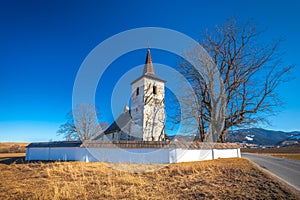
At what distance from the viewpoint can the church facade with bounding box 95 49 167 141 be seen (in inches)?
1057

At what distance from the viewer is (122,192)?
5438mm

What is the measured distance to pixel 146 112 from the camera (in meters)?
27.7

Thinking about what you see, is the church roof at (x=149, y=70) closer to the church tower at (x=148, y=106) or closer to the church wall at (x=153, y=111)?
the church tower at (x=148, y=106)

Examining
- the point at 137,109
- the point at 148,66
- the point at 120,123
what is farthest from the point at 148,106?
the point at 148,66

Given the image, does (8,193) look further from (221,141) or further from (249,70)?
(249,70)

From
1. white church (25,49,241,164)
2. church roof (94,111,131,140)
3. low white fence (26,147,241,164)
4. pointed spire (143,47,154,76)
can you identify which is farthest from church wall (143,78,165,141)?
low white fence (26,147,241,164)

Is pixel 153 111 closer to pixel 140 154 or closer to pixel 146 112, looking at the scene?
pixel 146 112

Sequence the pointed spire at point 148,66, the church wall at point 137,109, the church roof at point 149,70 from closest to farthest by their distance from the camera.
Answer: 1. the church wall at point 137,109
2. the church roof at point 149,70
3. the pointed spire at point 148,66

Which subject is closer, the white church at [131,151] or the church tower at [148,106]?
the white church at [131,151]

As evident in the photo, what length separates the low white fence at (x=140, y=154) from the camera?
1324 centimetres

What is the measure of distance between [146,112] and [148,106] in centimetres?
111

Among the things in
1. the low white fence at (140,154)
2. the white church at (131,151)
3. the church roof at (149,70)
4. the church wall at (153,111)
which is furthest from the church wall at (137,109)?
the low white fence at (140,154)

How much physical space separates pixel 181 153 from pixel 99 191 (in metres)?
8.86

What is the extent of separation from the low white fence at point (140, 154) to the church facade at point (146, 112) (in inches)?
441
